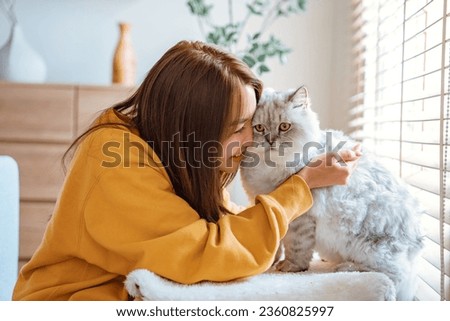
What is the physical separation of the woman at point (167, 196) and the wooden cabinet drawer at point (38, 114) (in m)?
1.49

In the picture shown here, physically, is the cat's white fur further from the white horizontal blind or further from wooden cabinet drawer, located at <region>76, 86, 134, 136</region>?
wooden cabinet drawer, located at <region>76, 86, 134, 136</region>

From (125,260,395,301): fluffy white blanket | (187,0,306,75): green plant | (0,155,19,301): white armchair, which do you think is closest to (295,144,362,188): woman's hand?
(125,260,395,301): fluffy white blanket

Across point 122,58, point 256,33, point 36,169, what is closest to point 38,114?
point 36,169

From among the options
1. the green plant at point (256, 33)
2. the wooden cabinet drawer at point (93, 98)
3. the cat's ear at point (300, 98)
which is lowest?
the cat's ear at point (300, 98)

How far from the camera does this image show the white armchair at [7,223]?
128 centimetres

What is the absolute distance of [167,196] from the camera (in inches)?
37.0

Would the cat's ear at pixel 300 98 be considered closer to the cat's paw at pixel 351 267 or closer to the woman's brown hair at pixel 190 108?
the woman's brown hair at pixel 190 108

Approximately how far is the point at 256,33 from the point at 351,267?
1618 millimetres

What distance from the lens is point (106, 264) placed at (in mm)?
970

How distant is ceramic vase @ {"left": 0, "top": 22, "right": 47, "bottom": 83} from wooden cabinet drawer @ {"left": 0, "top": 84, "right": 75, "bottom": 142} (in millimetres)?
83

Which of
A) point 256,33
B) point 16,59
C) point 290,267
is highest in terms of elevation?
point 256,33

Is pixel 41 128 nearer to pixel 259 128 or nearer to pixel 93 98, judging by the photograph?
pixel 93 98

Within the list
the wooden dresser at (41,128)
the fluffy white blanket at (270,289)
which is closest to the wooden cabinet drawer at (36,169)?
the wooden dresser at (41,128)
